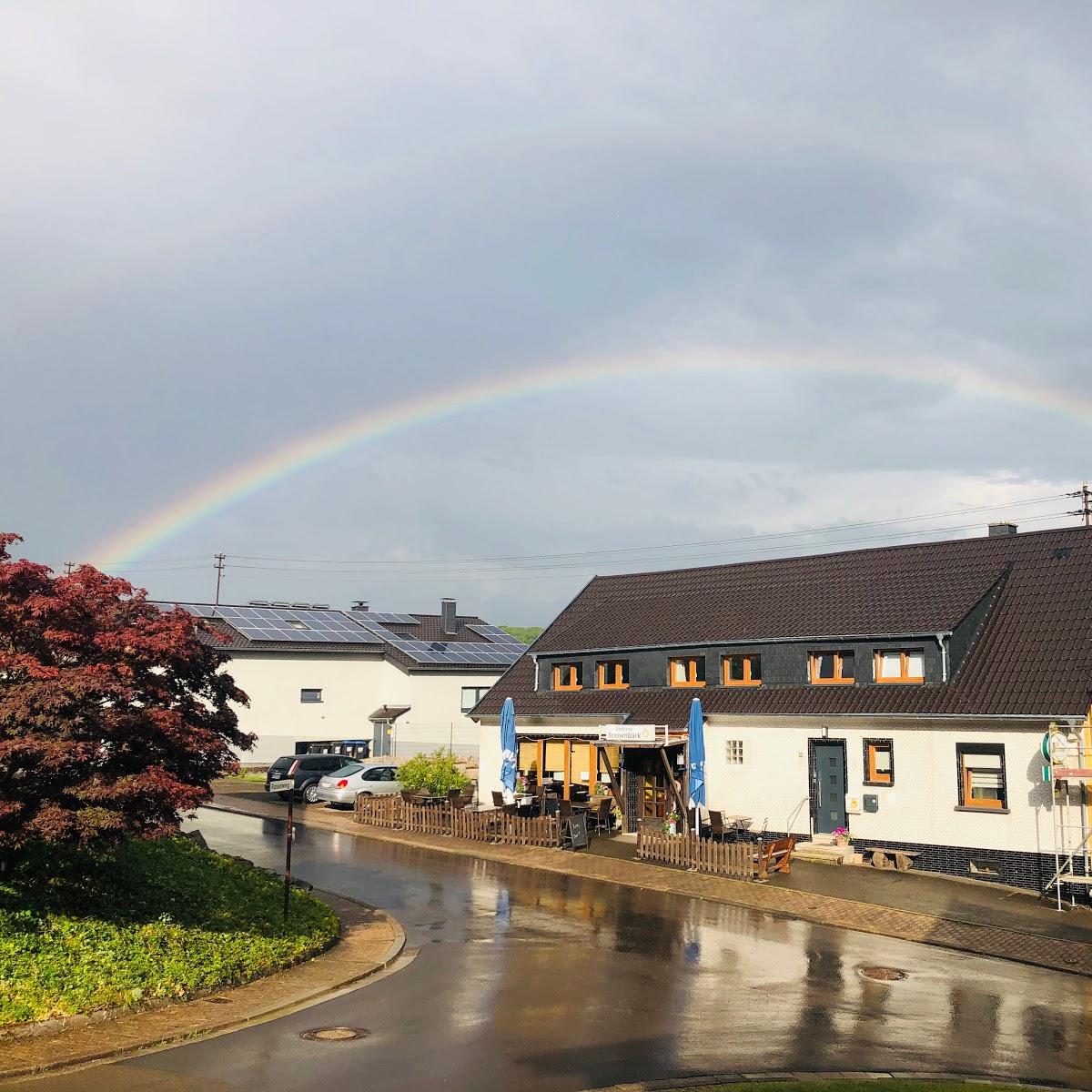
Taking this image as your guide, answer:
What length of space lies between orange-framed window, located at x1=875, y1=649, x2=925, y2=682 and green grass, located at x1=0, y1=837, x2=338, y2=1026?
16.6 m

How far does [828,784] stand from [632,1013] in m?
16.0

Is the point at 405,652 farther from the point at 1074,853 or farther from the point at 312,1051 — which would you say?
the point at 312,1051

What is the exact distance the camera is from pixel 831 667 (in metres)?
31.5

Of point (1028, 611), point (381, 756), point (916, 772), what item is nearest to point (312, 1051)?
point (916, 772)

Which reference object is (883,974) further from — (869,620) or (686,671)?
(686,671)

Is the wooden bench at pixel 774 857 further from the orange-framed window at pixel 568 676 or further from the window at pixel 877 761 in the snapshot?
the orange-framed window at pixel 568 676

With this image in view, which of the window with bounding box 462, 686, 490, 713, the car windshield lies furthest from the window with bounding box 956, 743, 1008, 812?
the window with bounding box 462, 686, 490, 713

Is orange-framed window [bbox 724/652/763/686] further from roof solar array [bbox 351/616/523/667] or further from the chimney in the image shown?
the chimney

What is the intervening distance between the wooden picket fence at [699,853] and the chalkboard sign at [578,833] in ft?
6.29

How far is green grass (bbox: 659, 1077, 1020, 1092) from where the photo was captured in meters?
11.6

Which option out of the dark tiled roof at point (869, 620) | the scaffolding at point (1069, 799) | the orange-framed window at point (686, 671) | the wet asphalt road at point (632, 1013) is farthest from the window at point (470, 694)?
the scaffolding at point (1069, 799)

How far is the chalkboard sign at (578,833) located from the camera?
31078mm

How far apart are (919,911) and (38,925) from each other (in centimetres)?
1647

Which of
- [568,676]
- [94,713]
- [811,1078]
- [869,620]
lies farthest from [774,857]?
[94,713]
